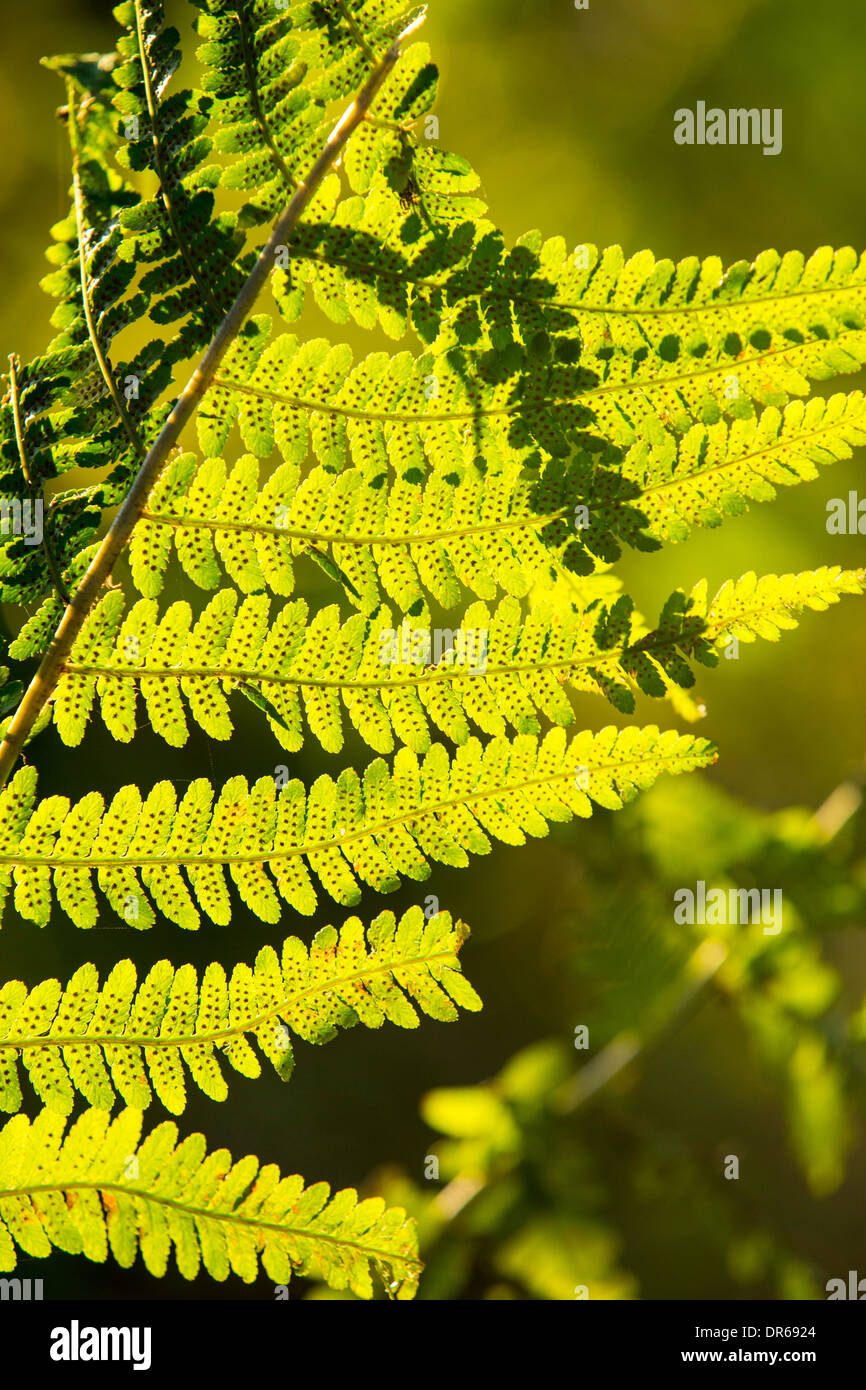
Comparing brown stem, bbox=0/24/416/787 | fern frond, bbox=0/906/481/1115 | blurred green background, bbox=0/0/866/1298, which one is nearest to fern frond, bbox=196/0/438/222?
brown stem, bbox=0/24/416/787

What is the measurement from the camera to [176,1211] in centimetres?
112

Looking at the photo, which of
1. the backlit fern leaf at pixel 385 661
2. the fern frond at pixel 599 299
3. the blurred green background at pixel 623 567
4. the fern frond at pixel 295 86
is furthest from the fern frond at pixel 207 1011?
the blurred green background at pixel 623 567

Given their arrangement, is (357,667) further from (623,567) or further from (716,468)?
(623,567)

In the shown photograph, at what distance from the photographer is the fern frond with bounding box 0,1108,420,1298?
1098mm

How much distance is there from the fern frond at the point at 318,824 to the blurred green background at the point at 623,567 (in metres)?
1.86

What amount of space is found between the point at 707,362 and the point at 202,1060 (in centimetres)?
97

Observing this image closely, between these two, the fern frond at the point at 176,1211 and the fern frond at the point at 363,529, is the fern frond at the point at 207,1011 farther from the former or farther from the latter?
the fern frond at the point at 363,529

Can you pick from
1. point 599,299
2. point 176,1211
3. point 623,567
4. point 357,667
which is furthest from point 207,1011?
point 623,567

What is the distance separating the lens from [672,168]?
137 inches

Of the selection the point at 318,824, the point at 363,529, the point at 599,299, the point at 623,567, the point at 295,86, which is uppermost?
the point at 623,567

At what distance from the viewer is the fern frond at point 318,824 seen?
45.0 inches

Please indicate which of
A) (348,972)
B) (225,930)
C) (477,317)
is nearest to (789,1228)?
(225,930)

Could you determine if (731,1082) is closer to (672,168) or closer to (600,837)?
(600,837)

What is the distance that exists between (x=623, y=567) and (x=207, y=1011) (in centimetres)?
228
